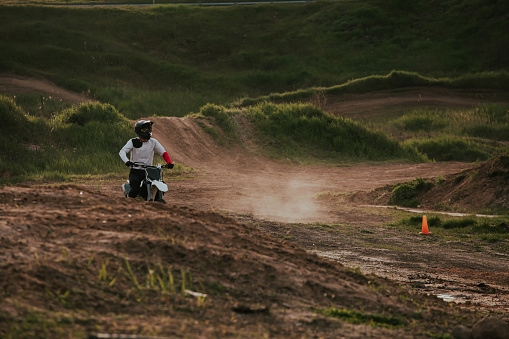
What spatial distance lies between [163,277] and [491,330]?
3200mm

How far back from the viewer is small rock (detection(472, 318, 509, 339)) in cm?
555

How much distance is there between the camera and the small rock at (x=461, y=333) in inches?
225

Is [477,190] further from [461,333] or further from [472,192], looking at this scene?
[461,333]

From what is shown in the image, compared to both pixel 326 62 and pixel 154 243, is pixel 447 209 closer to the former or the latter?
→ pixel 154 243

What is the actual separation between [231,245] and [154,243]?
3.21 feet

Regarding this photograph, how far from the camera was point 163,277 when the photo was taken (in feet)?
18.3

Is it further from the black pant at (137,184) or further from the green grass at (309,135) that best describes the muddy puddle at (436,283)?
A: the green grass at (309,135)

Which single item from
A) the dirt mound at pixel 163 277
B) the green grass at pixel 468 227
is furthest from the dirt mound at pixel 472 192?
the dirt mound at pixel 163 277

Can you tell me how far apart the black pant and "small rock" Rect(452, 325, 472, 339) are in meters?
6.19

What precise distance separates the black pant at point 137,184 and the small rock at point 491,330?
6.39 metres

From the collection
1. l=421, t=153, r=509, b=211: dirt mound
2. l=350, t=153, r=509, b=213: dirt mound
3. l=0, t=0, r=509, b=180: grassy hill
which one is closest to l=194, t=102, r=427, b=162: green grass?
l=0, t=0, r=509, b=180: grassy hill

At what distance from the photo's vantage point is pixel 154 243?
20.1 ft

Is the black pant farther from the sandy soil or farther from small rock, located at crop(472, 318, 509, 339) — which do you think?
small rock, located at crop(472, 318, 509, 339)

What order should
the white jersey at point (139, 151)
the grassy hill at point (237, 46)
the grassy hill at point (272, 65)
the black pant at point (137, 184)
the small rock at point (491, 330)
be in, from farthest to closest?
the grassy hill at point (237, 46) < the grassy hill at point (272, 65) < the white jersey at point (139, 151) < the black pant at point (137, 184) < the small rock at point (491, 330)
